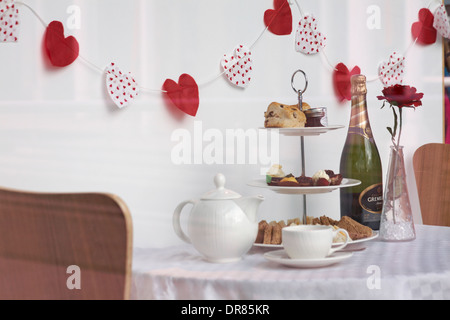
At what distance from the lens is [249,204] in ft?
3.47

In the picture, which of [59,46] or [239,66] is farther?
[239,66]

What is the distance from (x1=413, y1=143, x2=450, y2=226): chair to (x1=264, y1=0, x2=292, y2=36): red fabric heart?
62 cm

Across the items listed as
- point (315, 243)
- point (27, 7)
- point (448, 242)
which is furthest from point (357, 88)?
point (27, 7)

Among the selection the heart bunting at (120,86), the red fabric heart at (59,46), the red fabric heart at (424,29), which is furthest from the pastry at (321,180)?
the red fabric heart at (424,29)

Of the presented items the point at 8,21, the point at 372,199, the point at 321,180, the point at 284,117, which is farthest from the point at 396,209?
the point at 8,21

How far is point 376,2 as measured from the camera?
71.6 inches

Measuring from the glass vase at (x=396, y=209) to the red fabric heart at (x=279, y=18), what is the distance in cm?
50

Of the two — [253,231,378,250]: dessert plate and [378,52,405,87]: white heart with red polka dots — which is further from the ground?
[378,52,405,87]: white heart with red polka dots

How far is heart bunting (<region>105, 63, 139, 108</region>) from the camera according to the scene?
1370 mm

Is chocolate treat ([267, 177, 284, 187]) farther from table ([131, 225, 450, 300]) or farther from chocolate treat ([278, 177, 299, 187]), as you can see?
table ([131, 225, 450, 300])

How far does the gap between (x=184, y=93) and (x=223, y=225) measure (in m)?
0.54

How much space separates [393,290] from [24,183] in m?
0.86

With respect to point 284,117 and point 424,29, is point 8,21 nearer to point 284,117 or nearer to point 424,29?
point 284,117

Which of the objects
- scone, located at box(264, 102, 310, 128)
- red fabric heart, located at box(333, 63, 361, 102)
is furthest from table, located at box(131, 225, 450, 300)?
red fabric heart, located at box(333, 63, 361, 102)
